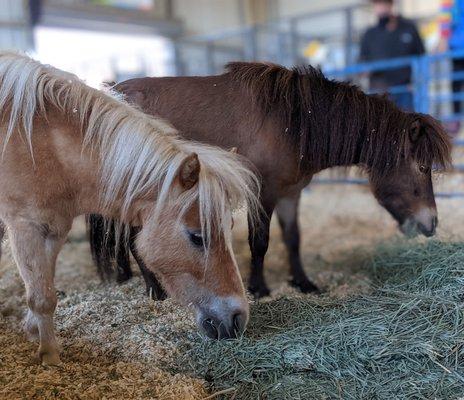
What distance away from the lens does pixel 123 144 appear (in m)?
2.29

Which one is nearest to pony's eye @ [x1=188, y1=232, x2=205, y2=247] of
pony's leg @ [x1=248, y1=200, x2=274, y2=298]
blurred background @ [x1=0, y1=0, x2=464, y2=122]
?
pony's leg @ [x1=248, y1=200, x2=274, y2=298]

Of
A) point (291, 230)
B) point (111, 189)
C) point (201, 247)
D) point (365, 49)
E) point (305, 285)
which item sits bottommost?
point (305, 285)

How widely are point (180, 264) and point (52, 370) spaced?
710 mm

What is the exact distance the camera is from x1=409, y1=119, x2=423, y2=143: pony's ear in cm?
322

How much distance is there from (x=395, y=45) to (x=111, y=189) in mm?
5076

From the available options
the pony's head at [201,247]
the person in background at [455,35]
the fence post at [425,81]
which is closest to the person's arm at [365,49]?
the fence post at [425,81]

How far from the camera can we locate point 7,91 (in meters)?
2.39

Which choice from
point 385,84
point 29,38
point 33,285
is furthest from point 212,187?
point 29,38

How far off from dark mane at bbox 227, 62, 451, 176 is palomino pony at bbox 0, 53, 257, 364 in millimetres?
860

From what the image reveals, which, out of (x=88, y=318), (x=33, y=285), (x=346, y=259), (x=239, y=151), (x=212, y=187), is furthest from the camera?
(x=346, y=259)

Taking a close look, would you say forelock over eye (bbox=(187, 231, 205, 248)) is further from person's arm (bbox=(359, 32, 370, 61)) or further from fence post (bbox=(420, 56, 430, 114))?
person's arm (bbox=(359, 32, 370, 61))

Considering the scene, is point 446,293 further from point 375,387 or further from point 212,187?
point 212,187

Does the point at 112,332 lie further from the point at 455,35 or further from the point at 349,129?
the point at 455,35

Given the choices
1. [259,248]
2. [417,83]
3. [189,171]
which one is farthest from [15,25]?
[189,171]
